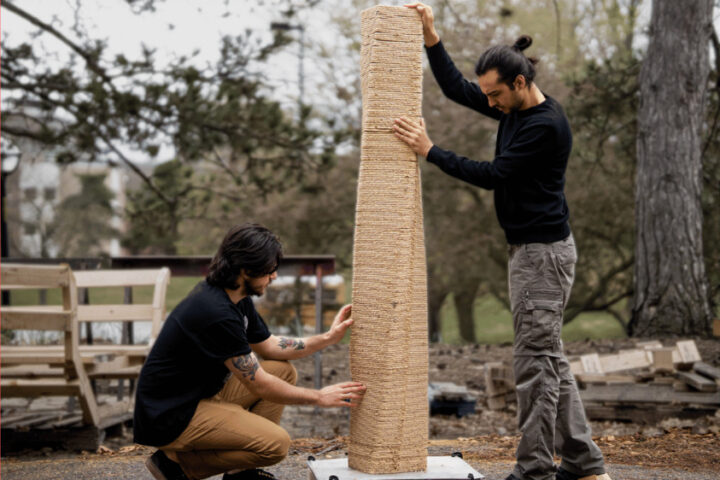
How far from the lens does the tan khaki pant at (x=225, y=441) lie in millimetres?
3152

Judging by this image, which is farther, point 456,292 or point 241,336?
point 456,292

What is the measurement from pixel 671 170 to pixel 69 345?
7.54 metres

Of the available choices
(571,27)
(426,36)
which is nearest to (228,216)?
(571,27)

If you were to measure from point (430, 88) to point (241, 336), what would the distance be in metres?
12.2

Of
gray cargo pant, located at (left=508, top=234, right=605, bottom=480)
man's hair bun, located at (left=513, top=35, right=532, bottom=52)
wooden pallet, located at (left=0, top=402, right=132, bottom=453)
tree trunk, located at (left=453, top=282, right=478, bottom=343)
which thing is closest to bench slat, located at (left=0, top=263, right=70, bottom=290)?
wooden pallet, located at (left=0, top=402, right=132, bottom=453)

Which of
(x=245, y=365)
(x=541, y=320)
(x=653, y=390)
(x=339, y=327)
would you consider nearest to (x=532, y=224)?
(x=541, y=320)

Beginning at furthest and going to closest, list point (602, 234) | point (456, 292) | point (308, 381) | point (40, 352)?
point (456, 292) → point (602, 234) → point (308, 381) → point (40, 352)

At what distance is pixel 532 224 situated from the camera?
10.7 ft

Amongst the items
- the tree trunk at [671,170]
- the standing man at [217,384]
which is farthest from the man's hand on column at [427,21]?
the tree trunk at [671,170]

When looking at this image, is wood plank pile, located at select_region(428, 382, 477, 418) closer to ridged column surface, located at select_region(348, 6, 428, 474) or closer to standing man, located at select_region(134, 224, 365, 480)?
ridged column surface, located at select_region(348, 6, 428, 474)

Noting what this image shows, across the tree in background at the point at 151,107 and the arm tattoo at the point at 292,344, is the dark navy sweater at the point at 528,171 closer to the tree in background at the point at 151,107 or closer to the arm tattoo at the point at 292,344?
the arm tattoo at the point at 292,344

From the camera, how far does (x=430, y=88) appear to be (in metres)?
14.7

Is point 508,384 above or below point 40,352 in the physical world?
below

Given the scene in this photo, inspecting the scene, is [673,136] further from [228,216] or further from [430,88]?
[228,216]
